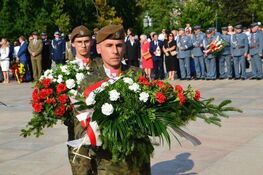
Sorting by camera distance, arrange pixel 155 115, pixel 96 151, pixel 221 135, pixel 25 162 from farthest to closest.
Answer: pixel 221 135, pixel 25 162, pixel 96 151, pixel 155 115

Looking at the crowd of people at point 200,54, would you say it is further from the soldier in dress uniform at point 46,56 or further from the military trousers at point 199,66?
the soldier in dress uniform at point 46,56

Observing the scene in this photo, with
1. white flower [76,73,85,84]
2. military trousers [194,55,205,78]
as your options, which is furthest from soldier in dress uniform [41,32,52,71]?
white flower [76,73,85,84]

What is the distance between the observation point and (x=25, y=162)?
23.9ft

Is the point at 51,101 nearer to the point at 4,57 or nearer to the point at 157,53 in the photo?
the point at 157,53

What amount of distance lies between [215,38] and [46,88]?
1303 centimetres

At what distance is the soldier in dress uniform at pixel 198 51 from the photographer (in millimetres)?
17702

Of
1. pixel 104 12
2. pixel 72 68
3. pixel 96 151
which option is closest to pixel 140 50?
pixel 72 68

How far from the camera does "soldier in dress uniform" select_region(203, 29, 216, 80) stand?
17469 mm

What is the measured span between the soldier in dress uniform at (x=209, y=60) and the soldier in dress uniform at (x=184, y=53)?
61 centimetres

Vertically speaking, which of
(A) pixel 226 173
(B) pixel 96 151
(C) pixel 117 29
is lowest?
(A) pixel 226 173

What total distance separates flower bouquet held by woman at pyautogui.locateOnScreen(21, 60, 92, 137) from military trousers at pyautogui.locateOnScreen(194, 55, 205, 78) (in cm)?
1317

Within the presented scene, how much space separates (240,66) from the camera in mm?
17391

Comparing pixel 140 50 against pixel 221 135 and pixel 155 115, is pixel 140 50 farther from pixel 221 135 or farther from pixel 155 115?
pixel 155 115

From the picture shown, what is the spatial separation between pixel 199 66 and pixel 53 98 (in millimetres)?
13800
